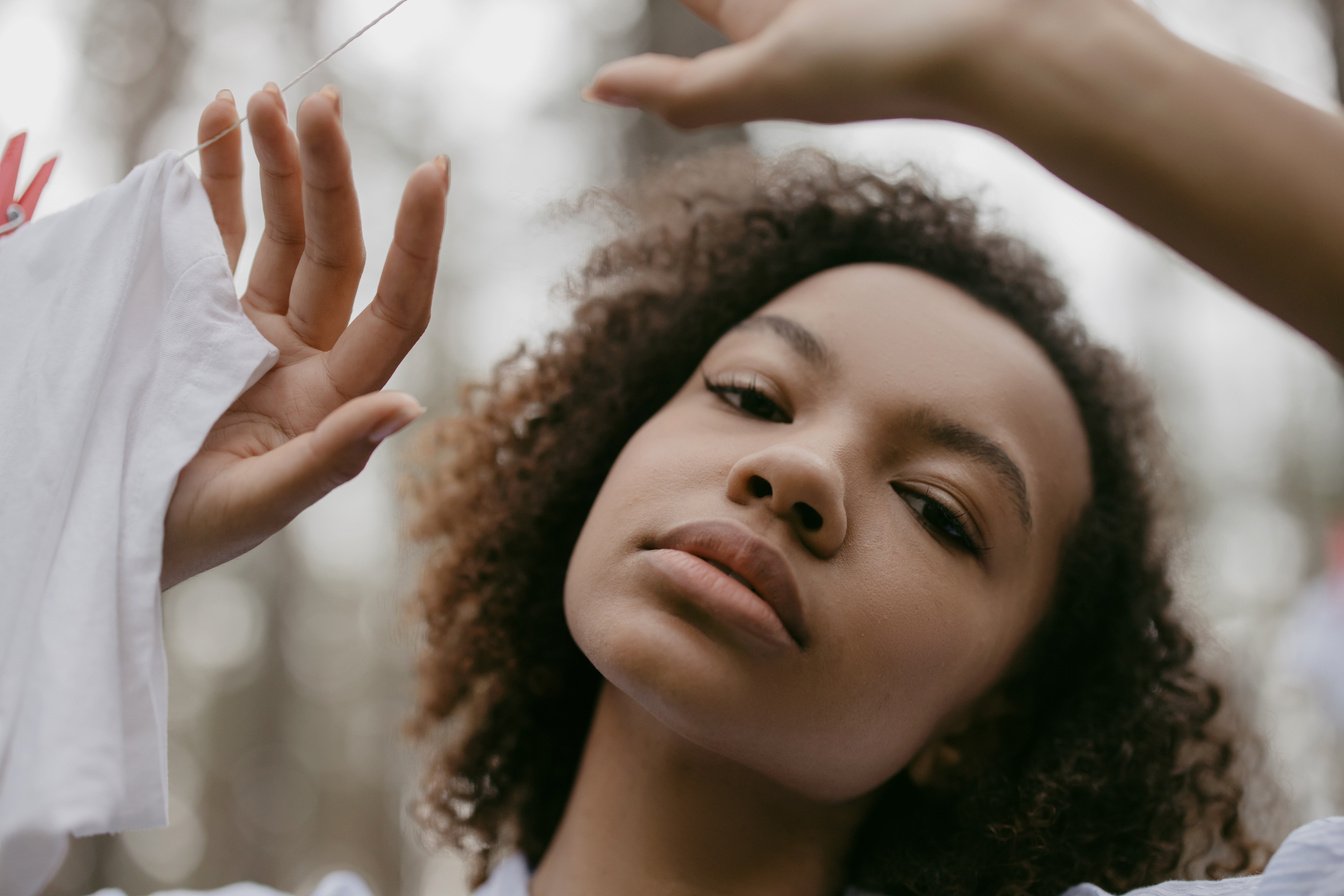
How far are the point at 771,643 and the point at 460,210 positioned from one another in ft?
21.5

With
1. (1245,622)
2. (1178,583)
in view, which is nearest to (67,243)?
(1178,583)

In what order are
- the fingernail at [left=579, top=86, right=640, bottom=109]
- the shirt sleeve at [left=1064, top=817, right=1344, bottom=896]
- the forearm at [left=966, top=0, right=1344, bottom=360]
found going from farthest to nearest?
the shirt sleeve at [left=1064, top=817, right=1344, bottom=896] < the fingernail at [left=579, top=86, right=640, bottom=109] < the forearm at [left=966, top=0, right=1344, bottom=360]

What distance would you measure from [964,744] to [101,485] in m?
1.38

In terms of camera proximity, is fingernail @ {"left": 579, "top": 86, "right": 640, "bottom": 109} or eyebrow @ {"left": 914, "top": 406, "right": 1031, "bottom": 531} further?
eyebrow @ {"left": 914, "top": 406, "right": 1031, "bottom": 531}

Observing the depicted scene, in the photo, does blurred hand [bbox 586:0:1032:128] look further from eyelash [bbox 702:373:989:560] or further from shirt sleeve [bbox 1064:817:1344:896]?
shirt sleeve [bbox 1064:817:1344:896]

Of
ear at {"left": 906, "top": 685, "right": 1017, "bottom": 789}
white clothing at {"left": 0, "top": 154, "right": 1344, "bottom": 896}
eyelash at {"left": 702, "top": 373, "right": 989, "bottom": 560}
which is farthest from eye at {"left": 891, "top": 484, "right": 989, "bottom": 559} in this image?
white clothing at {"left": 0, "top": 154, "right": 1344, "bottom": 896}

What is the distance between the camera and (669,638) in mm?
1457

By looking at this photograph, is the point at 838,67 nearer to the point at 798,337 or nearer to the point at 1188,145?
the point at 1188,145

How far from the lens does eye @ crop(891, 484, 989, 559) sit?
1.63 meters

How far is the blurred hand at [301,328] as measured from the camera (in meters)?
1.29

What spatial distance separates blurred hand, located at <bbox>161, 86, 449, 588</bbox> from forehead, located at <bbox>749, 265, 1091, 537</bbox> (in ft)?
2.09

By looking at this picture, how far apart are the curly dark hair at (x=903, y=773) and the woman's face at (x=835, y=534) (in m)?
0.17

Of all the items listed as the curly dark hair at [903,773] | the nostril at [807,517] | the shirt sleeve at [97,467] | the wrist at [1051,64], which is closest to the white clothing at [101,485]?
the shirt sleeve at [97,467]

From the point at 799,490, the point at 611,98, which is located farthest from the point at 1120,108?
the point at 799,490
